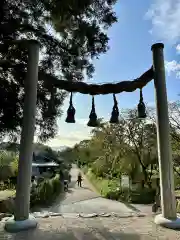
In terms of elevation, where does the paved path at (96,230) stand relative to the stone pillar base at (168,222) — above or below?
below

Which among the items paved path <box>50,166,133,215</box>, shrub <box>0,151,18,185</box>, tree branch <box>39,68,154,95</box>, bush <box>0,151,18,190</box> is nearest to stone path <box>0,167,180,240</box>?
tree branch <box>39,68,154,95</box>

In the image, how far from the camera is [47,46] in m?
6.32

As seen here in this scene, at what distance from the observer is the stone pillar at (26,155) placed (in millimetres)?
4578

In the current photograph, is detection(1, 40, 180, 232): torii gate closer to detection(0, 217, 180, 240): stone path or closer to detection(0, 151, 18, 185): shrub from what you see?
detection(0, 217, 180, 240): stone path

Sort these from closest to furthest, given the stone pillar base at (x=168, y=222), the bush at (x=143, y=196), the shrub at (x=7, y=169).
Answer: the stone pillar base at (x=168, y=222) → the bush at (x=143, y=196) → the shrub at (x=7, y=169)

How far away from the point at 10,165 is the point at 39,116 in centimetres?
1714

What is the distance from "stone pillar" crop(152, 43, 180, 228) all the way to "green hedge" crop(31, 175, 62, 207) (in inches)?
500

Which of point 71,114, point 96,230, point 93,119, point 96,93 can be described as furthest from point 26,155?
point 96,93

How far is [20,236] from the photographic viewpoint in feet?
13.6

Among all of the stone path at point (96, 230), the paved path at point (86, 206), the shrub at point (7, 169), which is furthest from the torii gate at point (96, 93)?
the shrub at point (7, 169)

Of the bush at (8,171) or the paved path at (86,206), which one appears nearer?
the paved path at (86,206)

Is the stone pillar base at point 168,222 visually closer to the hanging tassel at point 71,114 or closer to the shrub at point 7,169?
the hanging tassel at point 71,114

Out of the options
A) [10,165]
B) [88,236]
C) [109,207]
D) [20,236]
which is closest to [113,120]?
[88,236]

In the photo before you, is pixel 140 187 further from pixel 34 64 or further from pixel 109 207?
pixel 34 64
